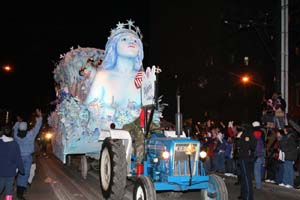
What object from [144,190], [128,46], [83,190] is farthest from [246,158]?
[128,46]

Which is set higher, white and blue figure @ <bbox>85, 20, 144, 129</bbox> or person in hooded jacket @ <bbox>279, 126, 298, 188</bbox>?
white and blue figure @ <bbox>85, 20, 144, 129</bbox>

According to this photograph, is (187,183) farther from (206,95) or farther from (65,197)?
(206,95)

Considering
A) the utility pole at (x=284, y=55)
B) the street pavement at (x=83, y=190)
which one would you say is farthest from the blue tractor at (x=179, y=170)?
the utility pole at (x=284, y=55)

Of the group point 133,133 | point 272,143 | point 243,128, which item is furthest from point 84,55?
point 272,143

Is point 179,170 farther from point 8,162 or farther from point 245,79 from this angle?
point 245,79

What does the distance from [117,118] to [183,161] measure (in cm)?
469

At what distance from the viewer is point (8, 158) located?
8031 mm

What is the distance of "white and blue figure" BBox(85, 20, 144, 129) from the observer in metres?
12.6

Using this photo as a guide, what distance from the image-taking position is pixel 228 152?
15.7 metres

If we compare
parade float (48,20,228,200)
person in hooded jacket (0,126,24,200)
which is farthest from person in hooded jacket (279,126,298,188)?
person in hooded jacket (0,126,24,200)

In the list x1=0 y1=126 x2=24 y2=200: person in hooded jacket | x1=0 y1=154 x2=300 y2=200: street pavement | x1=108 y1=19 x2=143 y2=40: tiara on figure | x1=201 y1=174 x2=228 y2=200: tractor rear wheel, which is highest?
x1=108 y1=19 x2=143 y2=40: tiara on figure

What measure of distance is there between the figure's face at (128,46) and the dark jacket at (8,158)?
536 cm

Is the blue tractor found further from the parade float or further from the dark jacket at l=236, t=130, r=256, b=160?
the dark jacket at l=236, t=130, r=256, b=160

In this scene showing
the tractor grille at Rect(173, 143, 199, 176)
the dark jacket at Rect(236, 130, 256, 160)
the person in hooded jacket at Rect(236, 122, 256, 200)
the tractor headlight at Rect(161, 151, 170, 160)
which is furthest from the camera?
the dark jacket at Rect(236, 130, 256, 160)
